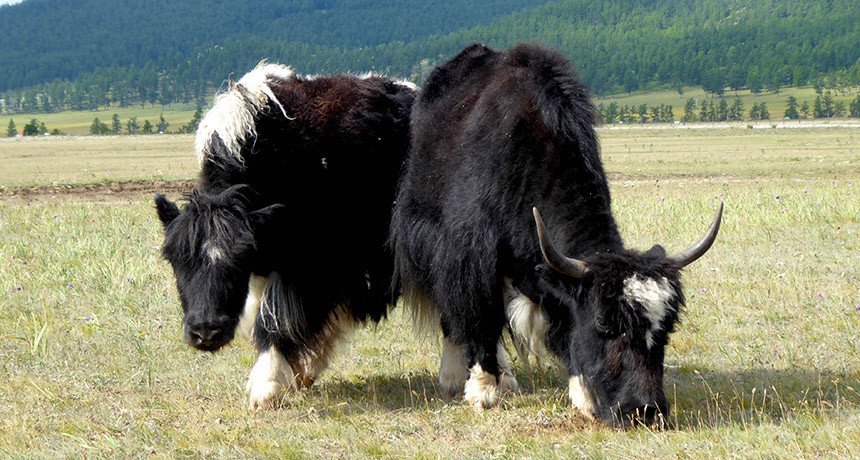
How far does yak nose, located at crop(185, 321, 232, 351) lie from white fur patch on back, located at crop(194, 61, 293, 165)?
4.05 feet

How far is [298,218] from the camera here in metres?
7.19

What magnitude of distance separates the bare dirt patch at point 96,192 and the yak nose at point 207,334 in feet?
55.5

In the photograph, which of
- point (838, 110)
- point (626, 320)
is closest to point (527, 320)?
point (626, 320)

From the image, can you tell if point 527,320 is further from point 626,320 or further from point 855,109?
point 855,109

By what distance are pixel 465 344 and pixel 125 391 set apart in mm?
2574

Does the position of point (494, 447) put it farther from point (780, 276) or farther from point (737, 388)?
point (780, 276)

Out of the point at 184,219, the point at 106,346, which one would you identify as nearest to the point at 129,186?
the point at 106,346

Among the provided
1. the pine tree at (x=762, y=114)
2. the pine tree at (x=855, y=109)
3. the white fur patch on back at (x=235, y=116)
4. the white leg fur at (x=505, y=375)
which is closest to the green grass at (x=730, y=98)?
the pine tree at (x=762, y=114)

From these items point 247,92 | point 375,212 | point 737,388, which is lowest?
point 737,388

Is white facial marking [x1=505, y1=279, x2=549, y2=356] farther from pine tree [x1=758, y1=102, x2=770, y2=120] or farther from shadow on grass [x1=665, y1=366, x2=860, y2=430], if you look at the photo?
pine tree [x1=758, y1=102, x2=770, y2=120]

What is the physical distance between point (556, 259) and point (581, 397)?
3.44 ft

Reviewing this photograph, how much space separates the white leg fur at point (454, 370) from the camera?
7336 millimetres

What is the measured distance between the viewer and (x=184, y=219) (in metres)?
6.61

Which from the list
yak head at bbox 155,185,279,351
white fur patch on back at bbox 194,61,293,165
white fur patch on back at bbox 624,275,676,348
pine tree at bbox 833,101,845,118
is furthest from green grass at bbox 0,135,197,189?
pine tree at bbox 833,101,845,118
